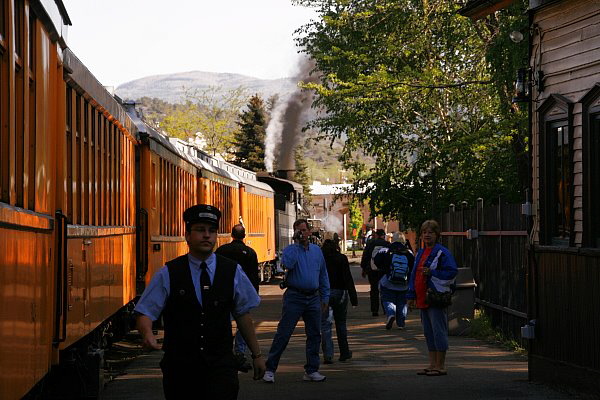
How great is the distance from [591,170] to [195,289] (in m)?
6.24

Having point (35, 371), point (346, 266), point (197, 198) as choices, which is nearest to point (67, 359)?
point (35, 371)

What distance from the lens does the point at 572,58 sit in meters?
13.1

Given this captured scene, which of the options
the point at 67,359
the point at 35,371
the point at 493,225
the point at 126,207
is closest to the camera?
the point at 35,371

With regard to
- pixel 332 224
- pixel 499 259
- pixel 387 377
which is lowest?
pixel 387 377

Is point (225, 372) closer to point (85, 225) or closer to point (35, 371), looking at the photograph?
point (35, 371)

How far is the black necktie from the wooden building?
18.2 ft

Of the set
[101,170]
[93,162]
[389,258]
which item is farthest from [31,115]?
[389,258]

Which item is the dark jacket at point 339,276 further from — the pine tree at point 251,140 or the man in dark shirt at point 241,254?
the pine tree at point 251,140

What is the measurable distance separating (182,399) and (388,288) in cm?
1528

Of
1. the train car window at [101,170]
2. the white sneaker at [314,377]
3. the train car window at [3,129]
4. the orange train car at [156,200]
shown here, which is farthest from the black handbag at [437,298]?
the train car window at [3,129]

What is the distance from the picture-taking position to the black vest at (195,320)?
23.5ft

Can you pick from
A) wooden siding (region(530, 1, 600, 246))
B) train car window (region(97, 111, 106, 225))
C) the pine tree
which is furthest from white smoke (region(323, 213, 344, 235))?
train car window (region(97, 111, 106, 225))

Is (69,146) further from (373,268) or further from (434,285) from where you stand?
(373,268)

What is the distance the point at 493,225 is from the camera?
20531 mm
